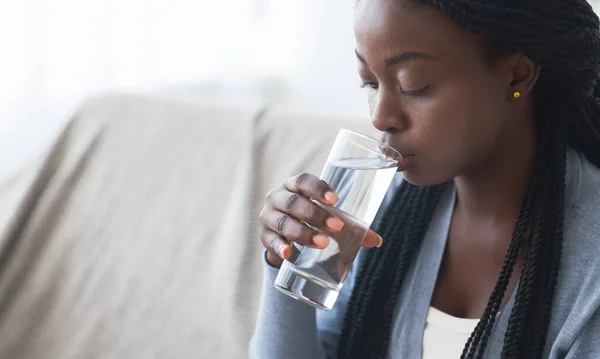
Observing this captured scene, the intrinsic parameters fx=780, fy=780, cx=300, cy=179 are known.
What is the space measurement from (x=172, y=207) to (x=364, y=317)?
53 cm

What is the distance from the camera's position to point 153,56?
1.73 m

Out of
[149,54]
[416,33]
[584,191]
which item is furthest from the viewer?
[149,54]

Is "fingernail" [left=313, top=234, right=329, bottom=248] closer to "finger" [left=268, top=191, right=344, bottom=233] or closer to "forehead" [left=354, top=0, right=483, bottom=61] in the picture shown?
"finger" [left=268, top=191, right=344, bottom=233]

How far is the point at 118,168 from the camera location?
1536 mm

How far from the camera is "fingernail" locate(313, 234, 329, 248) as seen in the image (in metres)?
0.85

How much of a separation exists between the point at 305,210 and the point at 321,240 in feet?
0.14

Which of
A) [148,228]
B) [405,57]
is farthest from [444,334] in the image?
[148,228]

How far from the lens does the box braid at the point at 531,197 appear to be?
0.85 metres

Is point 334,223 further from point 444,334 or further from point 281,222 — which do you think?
point 444,334

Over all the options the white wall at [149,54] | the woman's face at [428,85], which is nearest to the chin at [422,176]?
the woman's face at [428,85]

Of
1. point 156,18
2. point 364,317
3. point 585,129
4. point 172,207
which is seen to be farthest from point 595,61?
point 156,18

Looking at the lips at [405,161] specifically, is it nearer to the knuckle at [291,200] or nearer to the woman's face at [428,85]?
the woman's face at [428,85]

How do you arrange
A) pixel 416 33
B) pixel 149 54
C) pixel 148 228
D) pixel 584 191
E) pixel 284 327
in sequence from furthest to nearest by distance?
pixel 149 54 → pixel 148 228 → pixel 284 327 → pixel 584 191 → pixel 416 33

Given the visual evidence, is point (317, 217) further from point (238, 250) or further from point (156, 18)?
point (156, 18)
